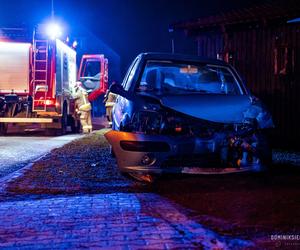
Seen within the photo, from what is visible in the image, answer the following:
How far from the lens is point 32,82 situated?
1444 cm

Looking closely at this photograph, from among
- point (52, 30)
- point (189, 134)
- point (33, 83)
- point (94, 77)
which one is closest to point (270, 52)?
point (189, 134)

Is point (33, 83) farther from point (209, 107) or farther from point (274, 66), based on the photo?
point (209, 107)

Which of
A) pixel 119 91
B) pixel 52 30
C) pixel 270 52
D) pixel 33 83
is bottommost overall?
pixel 119 91

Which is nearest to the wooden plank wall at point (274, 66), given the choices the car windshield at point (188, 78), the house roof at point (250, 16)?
the house roof at point (250, 16)

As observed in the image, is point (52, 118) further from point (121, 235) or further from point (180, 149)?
point (121, 235)

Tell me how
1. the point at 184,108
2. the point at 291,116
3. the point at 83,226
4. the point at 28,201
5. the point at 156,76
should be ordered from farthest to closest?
the point at 291,116 → the point at 156,76 → the point at 184,108 → the point at 28,201 → the point at 83,226

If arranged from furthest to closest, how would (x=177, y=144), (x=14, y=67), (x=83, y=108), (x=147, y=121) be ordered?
(x=83, y=108), (x=14, y=67), (x=147, y=121), (x=177, y=144)

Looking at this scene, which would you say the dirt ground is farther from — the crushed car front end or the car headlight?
the car headlight

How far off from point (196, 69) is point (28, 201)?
3.45m

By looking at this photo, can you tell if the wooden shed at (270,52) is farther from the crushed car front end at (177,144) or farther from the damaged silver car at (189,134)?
the crushed car front end at (177,144)

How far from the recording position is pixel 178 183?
21.3ft

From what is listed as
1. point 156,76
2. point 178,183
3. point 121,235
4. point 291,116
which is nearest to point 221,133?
point 178,183

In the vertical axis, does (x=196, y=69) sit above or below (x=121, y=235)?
above

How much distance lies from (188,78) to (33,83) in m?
8.31
